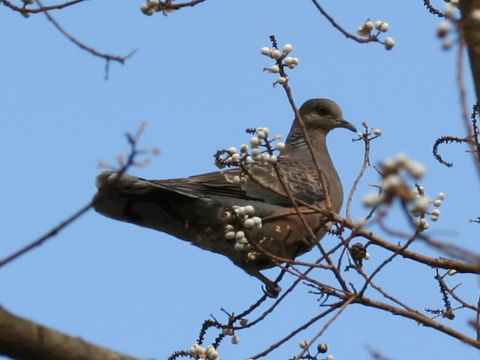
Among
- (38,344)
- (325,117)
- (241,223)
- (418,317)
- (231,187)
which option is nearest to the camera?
(38,344)

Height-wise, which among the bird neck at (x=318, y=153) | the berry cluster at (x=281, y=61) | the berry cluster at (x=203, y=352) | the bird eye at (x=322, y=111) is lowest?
the berry cluster at (x=203, y=352)

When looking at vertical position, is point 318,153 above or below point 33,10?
above

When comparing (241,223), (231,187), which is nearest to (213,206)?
(231,187)

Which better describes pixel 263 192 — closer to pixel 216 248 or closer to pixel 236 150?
pixel 216 248

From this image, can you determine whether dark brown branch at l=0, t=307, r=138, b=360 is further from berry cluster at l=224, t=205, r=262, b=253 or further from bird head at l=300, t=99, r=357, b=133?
bird head at l=300, t=99, r=357, b=133

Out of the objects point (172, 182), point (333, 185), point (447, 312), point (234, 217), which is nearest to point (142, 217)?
point (172, 182)

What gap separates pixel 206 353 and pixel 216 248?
97.8 inches

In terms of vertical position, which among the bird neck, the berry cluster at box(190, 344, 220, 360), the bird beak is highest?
the bird beak

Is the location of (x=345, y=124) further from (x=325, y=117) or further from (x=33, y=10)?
(x=33, y=10)

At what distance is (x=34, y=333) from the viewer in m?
2.14

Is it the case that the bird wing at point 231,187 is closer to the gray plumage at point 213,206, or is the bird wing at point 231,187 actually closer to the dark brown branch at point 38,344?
the gray plumage at point 213,206

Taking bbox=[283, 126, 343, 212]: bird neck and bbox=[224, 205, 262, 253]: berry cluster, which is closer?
bbox=[224, 205, 262, 253]: berry cluster

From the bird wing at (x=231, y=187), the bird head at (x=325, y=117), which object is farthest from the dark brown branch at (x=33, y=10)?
the bird head at (x=325, y=117)

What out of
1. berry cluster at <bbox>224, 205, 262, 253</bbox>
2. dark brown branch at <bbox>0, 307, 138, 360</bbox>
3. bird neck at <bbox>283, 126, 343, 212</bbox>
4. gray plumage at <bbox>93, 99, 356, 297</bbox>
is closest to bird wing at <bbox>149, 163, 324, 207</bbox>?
gray plumage at <bbox>93, 99, 356, 297</bbox>
